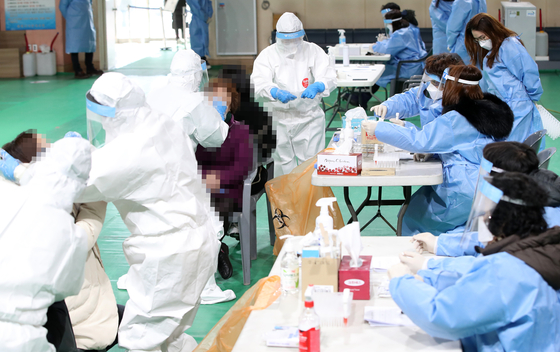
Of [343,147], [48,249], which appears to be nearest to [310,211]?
[343,147]

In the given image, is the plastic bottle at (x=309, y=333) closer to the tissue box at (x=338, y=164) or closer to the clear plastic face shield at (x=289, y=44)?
the tissue box at (x=338, y=164)

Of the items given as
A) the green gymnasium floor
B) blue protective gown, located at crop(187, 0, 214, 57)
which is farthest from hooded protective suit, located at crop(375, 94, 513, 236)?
blue protective gown, located at crop(187, 0, 214, 57)

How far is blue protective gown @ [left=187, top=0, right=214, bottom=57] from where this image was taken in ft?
36.2

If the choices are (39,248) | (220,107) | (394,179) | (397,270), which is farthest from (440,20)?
(39,248)

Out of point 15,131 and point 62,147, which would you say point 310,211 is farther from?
point 15,131

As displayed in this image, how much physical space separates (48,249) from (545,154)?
2.37 metres

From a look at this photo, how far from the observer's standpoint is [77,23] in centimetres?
1057

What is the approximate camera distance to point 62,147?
178 cm

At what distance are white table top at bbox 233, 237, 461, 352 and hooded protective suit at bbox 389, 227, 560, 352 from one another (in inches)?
3.5

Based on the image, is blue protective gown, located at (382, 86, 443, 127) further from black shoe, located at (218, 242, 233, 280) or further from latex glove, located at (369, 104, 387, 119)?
black shoe, located at (218, 242, 233, 280)

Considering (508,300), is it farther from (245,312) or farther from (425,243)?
(245,312)

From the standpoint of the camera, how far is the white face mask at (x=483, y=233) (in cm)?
164

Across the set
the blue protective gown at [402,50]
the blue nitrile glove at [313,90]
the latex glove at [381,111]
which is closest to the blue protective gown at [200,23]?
the blue protective gown at [402,50]

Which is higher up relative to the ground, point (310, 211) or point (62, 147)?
point (62, 147)
